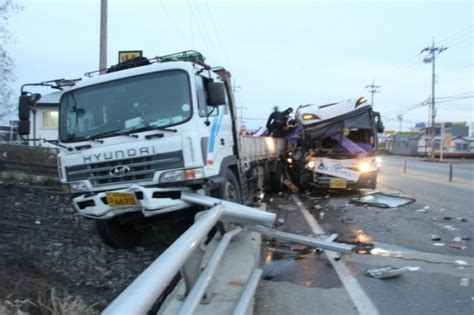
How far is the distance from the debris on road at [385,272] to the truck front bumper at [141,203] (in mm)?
2499

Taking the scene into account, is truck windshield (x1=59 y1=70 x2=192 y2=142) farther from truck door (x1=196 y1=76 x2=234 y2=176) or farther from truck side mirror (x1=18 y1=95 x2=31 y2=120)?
truck side mirror (x1=18 y1=95 x2=31 y2=120)

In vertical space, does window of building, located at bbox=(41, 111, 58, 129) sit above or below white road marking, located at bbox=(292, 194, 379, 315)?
above

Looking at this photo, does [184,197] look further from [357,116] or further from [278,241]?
[357,116]

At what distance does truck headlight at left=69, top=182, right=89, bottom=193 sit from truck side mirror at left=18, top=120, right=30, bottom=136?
1.23 meters

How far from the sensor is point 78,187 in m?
6.12

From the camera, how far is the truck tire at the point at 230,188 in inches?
268

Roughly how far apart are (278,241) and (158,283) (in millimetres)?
5586

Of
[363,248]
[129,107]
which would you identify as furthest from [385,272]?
[129,107]

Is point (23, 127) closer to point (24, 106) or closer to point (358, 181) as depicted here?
point (24, 106)

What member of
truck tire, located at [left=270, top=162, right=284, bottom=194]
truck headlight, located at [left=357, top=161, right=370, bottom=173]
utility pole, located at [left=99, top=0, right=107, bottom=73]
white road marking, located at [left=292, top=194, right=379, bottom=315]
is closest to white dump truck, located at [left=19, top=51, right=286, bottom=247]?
white road marking, located at [left=292, top=194, right=379, bottom=315]

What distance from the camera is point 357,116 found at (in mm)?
13203

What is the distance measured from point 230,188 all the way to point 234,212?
2.19 meters

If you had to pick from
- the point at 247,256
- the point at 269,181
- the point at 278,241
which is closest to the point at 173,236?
the point at 278,241

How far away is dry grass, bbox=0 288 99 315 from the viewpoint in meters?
5.95
